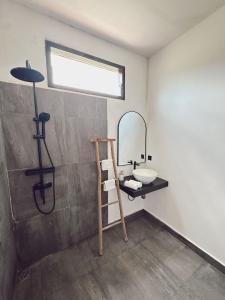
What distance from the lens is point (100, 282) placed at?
57.7 inches

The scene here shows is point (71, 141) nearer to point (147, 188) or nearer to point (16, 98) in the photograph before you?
point (16, 98)

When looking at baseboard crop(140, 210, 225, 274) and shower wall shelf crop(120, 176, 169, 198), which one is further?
shower wall shelf crop(120, 176, 169, 198)

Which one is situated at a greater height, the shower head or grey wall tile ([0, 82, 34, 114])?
the shower head

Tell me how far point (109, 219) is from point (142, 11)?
264 centimetres

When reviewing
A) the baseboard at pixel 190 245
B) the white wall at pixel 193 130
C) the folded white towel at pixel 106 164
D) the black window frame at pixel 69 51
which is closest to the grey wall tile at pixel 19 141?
the black window frame at pixel 69 51

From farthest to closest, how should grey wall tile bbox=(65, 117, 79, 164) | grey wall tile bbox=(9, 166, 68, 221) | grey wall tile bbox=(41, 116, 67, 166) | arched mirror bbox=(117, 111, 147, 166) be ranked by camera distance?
1. arched mirror bbox=(117, 111, 147, 166)
2. grey wall tile bbox=(65, 117, 79, 164)
3. grey wall tile bbox=(41, 116, 67, 166)
4. grey wall tile bbox=(9, 166, 68, 221)

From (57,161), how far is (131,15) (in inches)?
70.1

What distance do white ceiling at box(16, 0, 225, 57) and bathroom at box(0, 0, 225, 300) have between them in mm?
12

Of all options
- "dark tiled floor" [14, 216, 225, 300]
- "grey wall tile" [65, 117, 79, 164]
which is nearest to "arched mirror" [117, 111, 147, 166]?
"grey wall tile" [65, 117, 79, 164]

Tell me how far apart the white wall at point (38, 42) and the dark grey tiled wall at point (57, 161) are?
0.20m

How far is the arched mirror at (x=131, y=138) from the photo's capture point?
216 cm

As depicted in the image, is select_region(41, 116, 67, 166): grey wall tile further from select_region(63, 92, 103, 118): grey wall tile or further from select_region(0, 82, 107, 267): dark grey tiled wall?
select_region(63, 92, 103, 118): grey wall tile

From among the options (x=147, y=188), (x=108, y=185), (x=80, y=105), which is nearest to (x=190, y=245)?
(x=147, y=188)

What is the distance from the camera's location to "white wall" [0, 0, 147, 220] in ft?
4.34
